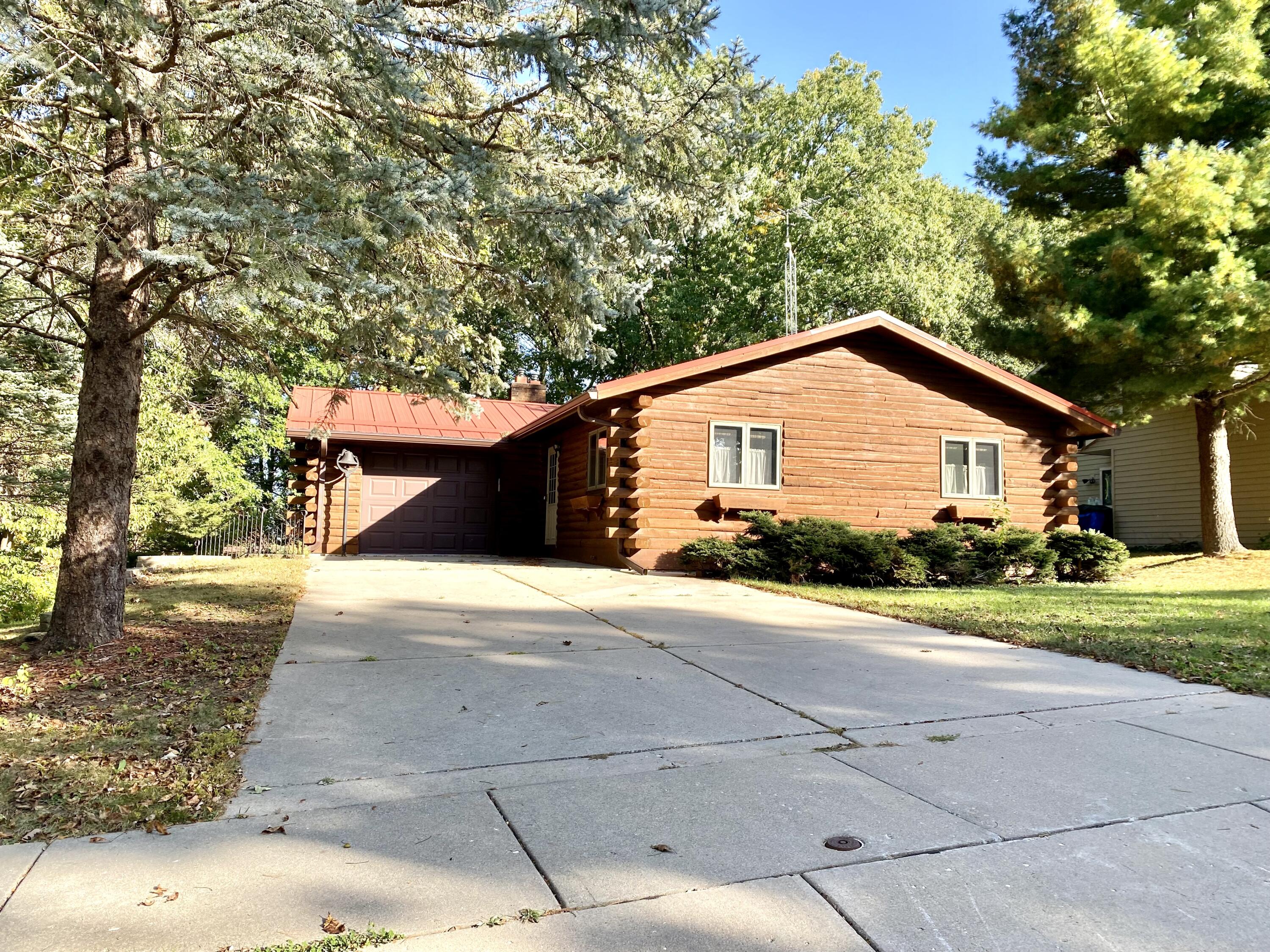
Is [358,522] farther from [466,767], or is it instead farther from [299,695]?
[466,767]

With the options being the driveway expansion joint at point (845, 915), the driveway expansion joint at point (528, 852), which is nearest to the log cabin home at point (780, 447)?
the driveway expansion joint at point (528, 852)

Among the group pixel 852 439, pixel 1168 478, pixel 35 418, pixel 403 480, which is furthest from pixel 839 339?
pixel 35 418

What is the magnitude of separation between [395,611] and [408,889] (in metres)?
6.24

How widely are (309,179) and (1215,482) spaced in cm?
1744

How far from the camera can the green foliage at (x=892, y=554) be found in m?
12.2

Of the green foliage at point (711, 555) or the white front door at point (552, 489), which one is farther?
the white front door at point (552, 489)

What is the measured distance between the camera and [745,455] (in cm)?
1438

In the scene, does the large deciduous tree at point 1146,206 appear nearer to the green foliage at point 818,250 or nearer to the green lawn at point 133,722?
the green foliage at point 818,250

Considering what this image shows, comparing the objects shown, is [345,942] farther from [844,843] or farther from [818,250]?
[818,250]

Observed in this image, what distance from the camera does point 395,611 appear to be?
8.67 m

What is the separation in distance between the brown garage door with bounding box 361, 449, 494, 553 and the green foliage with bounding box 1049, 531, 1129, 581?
11.6 metres

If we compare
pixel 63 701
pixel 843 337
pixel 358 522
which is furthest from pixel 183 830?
pixel 358 522

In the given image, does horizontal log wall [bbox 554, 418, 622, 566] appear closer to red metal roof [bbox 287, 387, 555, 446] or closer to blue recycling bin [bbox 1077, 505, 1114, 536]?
red metal roof [bbox 287, 387, 555, 446]

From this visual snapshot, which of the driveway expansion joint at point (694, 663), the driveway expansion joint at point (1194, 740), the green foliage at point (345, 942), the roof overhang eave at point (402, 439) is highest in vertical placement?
the roof overhang eave at point (402, 439)
